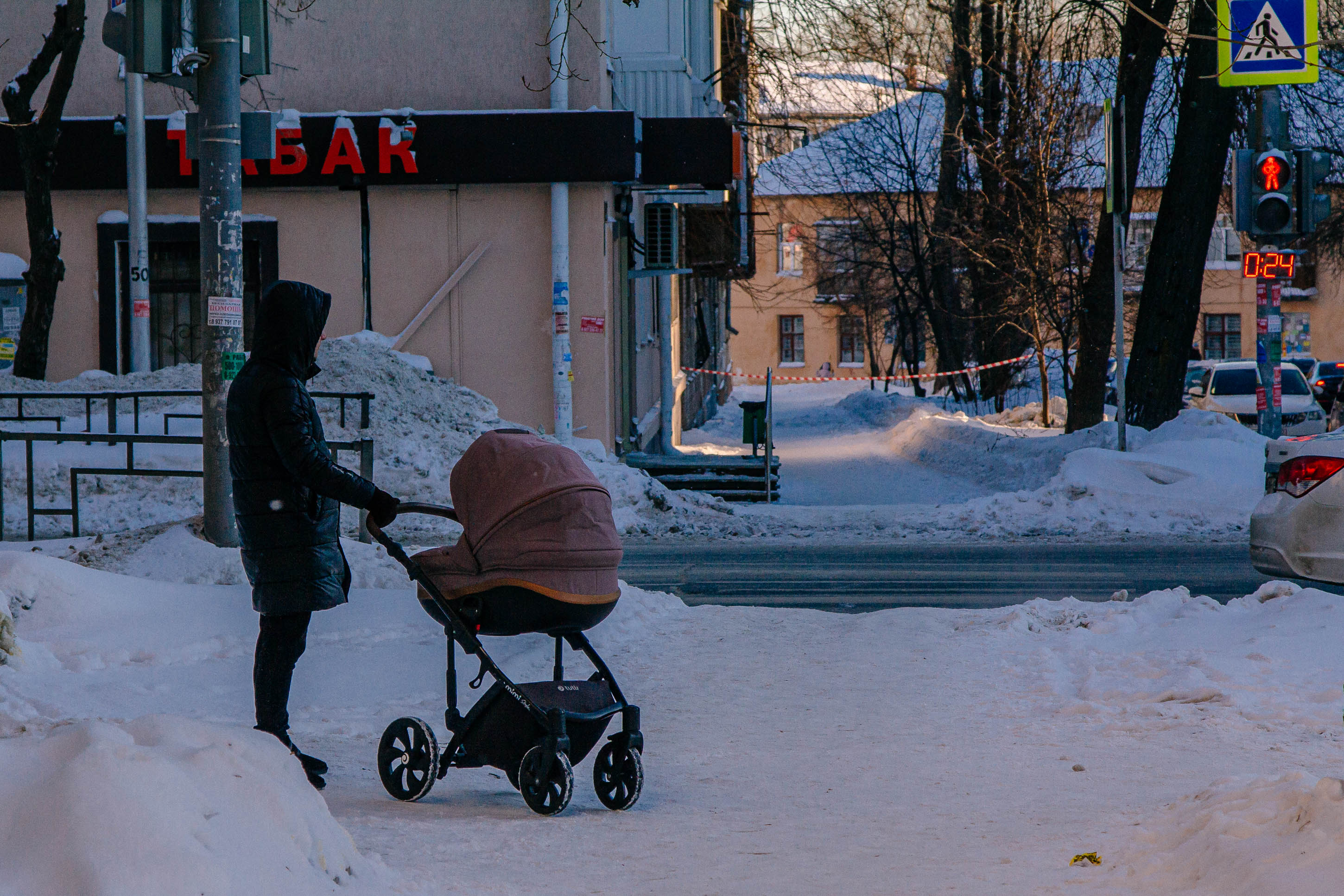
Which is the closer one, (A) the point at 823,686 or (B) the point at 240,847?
(B) the point at 240,847

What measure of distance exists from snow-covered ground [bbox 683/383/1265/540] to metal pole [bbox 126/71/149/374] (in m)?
7.69

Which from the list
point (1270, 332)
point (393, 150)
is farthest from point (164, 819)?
point (393, 150)

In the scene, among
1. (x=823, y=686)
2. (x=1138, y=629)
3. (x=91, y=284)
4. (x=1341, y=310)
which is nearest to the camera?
(x=823, y=686)

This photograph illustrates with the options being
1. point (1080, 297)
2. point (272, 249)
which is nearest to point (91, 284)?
point (272, 249)

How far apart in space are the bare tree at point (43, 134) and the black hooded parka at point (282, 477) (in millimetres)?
14205

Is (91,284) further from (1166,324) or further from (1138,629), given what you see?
(1138,629)

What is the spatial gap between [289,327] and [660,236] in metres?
16.6

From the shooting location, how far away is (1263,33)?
10.5m

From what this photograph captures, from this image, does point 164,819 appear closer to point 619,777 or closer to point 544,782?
point 544,782

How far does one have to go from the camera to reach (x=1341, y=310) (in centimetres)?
6231

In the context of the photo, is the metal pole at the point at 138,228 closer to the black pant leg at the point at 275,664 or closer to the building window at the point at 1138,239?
the black pant leg at the point at 275,664

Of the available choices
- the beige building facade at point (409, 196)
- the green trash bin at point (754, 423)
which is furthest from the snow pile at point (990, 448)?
the beige building facade at point (409, 196)

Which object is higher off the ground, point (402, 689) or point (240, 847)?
point (240, 847)

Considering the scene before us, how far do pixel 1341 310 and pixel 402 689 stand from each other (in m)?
64.5
